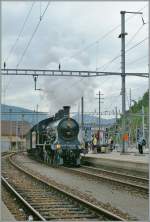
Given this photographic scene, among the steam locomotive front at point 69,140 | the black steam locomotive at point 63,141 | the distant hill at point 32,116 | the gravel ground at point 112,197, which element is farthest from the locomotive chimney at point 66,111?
the distant hill at point 32,116

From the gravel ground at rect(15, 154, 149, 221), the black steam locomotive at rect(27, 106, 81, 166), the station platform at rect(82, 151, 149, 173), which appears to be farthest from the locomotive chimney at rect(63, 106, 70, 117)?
the gravel ground at rect(15, 154, 149, 221)

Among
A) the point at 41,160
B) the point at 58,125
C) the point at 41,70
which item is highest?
the point at 41,70

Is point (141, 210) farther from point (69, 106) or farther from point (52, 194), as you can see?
point (69, 106)

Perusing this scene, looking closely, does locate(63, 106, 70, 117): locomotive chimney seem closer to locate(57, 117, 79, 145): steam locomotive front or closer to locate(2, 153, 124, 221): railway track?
locate(57, 117, 79, 145): steam locomotive front

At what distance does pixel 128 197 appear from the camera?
A: 1335 centimetres

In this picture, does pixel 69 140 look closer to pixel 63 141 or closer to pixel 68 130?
pixel 63 141

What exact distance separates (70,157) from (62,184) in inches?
454

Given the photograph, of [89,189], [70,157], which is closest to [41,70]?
[70,157]

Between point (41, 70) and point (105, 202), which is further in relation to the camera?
point (41, 70)

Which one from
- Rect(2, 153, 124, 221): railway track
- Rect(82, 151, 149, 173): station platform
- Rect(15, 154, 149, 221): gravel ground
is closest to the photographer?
Rect(2, 153, 124, 221): railway track

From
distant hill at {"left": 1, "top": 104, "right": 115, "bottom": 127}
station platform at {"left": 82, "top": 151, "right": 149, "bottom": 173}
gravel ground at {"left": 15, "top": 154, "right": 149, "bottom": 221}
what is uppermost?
distant hill at {"left": 1, "top": 104, "right": 115, "bottom": 127}

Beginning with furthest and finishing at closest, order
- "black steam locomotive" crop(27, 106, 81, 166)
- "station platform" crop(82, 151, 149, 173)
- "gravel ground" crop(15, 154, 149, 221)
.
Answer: "black steam locomotive" crop(27, 106, 81, 166) < "station platform" crop(82, 151, 149, 173) < "gravel ground" crop(15, 154, 149, 221)

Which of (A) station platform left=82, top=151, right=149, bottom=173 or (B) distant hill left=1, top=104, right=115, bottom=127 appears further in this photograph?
(B) distant hill left=1, top=104, right=115, bottom=127

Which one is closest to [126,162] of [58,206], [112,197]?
[112,197]
